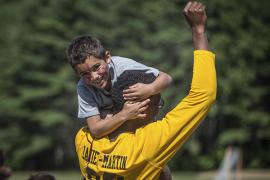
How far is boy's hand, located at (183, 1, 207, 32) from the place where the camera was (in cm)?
327


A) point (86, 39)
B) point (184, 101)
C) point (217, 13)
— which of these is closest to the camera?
point (184, 101)

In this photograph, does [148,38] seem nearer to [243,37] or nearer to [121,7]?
[121,7]

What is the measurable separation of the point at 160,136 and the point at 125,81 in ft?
1.11

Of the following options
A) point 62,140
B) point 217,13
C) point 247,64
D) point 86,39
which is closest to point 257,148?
point 247,64

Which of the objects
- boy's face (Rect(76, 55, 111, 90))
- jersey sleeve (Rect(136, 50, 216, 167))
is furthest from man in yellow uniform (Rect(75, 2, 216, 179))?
boy's face (Rect(76, 55, 111, 90))

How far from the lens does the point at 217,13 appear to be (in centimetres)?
4853

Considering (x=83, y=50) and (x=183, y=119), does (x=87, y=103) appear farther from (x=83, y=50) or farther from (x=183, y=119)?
(x=183, y=119)

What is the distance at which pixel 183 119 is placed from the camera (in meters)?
3.29

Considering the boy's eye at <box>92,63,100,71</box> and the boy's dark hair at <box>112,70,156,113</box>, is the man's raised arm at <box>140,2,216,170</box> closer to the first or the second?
the boy's dark hair at <box>112,70,156,113</box>

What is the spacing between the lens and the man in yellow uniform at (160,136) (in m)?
3.22

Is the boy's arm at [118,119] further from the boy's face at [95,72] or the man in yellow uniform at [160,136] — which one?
the boy's face at [95,72]

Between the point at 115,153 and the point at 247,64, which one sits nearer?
the point at 115,153

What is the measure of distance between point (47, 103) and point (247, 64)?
47.8 feet

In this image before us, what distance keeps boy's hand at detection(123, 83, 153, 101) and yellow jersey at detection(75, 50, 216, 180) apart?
0.50 ft
